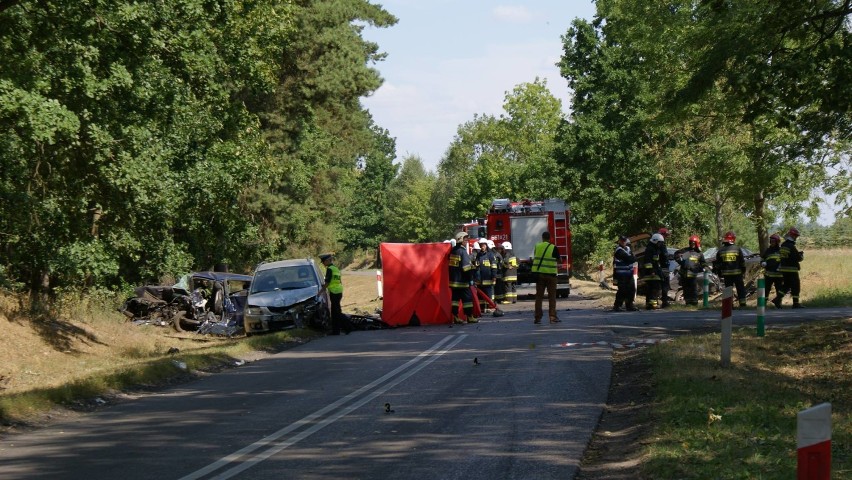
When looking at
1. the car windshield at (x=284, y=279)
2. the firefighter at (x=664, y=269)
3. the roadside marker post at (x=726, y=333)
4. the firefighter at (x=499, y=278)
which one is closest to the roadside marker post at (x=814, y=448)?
the roadside marker post at (x=726, y=333)

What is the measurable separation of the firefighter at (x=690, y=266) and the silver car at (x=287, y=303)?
29.8 ft

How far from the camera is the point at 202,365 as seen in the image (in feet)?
54.7

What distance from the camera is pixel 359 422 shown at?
10289 mm

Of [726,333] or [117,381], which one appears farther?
[117,381]

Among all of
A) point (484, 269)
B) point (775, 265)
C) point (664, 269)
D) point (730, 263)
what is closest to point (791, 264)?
point (775, 265)

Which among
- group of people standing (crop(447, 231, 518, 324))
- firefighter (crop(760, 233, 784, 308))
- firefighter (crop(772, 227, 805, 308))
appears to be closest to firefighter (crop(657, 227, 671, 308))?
firefighter (crop(760, 233, 784, 308))

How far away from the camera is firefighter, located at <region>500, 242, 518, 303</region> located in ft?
104

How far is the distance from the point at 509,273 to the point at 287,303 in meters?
11.1

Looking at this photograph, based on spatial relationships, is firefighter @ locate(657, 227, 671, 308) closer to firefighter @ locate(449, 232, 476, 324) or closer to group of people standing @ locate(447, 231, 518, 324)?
group of people standing @ locate(447, 231, 518, 324)

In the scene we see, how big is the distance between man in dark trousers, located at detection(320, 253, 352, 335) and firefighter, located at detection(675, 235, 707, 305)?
8.82 meters

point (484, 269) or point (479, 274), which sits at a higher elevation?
point (484, 269)

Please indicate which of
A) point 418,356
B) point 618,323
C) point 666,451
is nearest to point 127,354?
point 418,356

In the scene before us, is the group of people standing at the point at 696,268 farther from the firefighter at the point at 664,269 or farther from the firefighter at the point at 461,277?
the firefighter at the point at 461,277

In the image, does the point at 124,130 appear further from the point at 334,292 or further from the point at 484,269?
the point at 484,269
